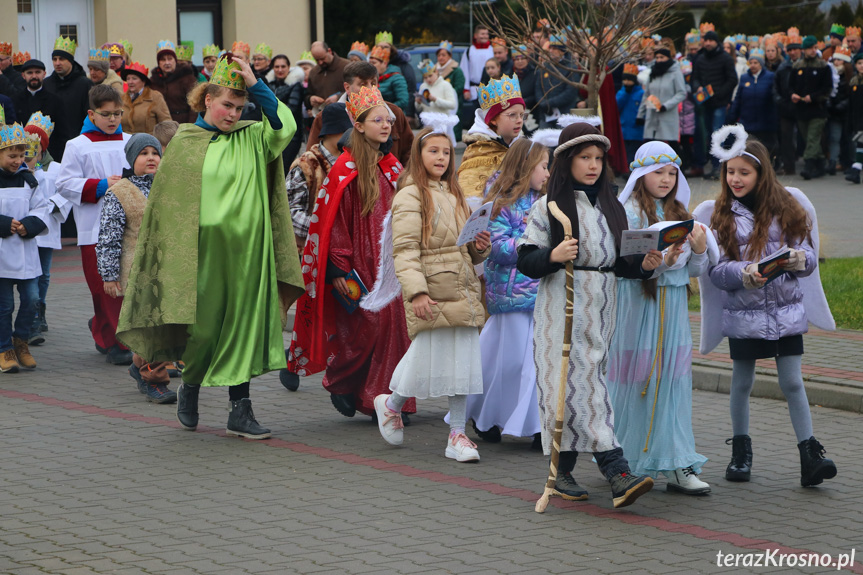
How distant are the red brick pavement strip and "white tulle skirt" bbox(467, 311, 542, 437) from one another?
0.74m

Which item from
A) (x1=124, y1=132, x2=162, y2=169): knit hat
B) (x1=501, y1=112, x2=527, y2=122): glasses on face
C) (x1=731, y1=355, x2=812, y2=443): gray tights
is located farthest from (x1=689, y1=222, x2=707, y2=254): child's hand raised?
(x1=124, y1=132, x2=162, y2=169): knit hat

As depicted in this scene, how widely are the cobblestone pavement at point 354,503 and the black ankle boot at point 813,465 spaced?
0.07 m

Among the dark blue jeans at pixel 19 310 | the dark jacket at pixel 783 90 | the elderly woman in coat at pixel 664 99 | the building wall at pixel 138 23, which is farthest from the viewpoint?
the building wall at pixel 138 23

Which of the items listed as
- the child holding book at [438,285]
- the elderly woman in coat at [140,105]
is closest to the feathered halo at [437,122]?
the child holding book at [438,285]

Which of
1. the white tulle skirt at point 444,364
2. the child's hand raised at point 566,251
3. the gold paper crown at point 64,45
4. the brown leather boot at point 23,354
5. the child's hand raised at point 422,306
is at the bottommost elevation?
the brown leather boot at point 23,354

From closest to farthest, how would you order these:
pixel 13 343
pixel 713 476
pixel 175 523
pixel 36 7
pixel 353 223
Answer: pixel 175 523
pixel 713 476
pixel 353 223
pixel 13 343
pixel 36 7

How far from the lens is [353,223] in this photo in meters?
7.85

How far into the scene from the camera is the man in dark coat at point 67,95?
16.6m

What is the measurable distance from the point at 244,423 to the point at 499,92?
2.59m

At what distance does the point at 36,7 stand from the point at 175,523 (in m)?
19.8

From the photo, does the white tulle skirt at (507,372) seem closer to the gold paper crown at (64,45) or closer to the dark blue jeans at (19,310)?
the dark blue jeans at (19,310)

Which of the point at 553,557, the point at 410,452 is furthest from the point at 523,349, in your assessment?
the point at 553,557

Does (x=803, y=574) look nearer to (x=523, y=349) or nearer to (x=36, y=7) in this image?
(x=523, y=349)

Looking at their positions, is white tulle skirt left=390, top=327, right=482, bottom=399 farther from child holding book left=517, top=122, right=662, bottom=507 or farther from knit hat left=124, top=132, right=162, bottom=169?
knit hat left=124, top=132, right=162, bottom=169
